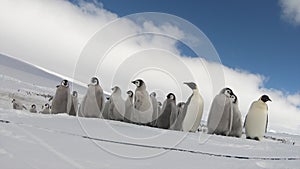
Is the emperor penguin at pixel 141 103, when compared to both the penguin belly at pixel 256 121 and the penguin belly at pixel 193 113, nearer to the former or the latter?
the penguin belly at pixel 193 113

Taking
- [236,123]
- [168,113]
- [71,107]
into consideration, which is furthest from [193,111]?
[71,107]

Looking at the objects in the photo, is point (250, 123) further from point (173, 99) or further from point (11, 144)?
point (11, 144)

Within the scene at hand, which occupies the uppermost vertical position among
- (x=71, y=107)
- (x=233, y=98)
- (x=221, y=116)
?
(x=233, y=98)

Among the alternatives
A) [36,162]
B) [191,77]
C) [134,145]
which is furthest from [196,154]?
[36,162]

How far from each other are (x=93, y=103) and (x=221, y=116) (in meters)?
4.33

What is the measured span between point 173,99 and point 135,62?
26.7 ft

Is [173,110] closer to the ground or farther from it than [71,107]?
farther from it

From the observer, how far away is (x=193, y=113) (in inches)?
414

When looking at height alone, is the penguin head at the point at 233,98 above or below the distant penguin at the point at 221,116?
above

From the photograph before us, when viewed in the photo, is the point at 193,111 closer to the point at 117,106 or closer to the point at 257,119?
the point at 257,119

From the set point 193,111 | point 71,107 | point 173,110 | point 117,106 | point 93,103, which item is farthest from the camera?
point 71,107

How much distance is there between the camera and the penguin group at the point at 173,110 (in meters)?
10.5

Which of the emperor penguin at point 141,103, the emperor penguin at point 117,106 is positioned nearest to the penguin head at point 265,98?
the emperor penguin at point 141,103

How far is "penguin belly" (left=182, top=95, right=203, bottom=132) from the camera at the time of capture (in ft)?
34.2
